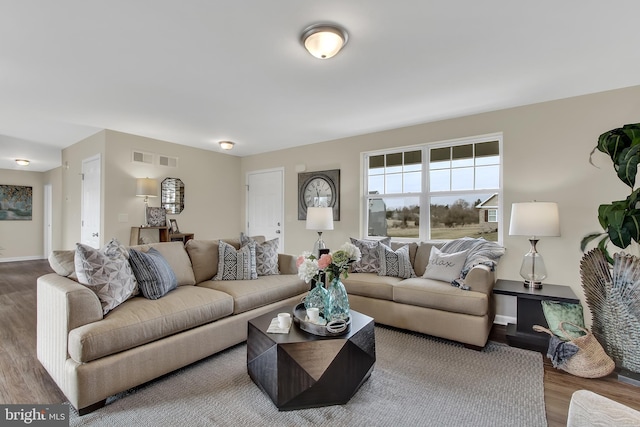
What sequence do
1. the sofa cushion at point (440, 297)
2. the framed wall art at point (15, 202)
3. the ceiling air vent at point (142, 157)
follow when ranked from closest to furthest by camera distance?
the sofa cushion at point (440, 297), the ceiling air vent at point (142, 157), the framed wall art at point (15, 202)

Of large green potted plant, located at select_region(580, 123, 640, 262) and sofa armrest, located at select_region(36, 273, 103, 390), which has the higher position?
large green potted plant, located at select_region(580, 123, 640, 262)

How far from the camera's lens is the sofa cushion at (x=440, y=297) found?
8.36ft

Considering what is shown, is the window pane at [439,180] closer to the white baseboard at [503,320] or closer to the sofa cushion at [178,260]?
the white baseboard at [503,320]

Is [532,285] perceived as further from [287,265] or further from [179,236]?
[179,236]

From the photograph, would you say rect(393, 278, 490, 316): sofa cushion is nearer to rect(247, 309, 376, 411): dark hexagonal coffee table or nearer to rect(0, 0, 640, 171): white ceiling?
rect(247, 309, 376, 411): dark hexagonal coffee table

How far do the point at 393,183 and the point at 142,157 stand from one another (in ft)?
12.5

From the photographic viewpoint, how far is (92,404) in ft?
5.63

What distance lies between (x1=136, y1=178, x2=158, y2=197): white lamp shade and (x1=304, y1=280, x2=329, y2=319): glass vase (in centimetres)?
341

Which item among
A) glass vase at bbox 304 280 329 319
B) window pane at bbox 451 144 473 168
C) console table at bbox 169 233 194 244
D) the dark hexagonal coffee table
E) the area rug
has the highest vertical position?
window pane at bbox 451 144 473 168

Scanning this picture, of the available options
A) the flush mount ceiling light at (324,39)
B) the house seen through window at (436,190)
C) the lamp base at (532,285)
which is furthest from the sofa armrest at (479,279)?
the flush mount ceiling light at (324,39)

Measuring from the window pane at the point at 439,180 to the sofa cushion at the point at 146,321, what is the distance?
113 inches

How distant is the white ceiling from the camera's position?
1.78 m

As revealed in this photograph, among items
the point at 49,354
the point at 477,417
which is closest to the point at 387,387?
the point at 477,417

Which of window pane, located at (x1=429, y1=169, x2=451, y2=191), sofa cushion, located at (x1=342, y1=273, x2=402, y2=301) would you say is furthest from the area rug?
window pane, located at (x1=429, y1=169, x2=451, y2=191)
